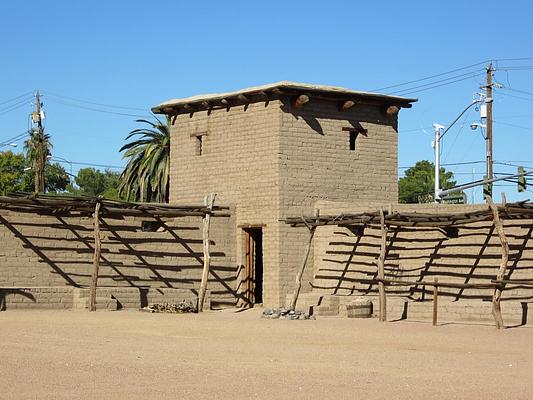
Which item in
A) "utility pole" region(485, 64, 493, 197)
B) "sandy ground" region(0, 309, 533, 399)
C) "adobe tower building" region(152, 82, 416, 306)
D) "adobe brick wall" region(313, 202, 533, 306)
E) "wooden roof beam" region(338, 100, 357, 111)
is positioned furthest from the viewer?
"utility pole" region(485, 64, 493, 197)

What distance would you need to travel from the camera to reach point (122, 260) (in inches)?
1068

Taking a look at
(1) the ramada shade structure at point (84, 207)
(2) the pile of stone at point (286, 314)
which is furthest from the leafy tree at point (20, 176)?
(2) the pile of stone at point (286, 314)

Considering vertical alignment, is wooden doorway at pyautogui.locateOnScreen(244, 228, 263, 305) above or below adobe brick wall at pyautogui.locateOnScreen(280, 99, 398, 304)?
below

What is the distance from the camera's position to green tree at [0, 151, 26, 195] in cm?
6272

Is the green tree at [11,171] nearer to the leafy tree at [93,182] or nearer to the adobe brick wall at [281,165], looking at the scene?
the leafy tree at [93,182]

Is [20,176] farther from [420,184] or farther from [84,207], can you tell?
[84,207]

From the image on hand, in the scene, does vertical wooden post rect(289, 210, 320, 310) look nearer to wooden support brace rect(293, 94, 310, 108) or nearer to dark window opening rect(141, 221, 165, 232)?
wooden support brace rect(293, 94, 310, 108)

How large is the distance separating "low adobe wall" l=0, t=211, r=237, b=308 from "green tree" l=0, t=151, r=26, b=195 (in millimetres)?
35311

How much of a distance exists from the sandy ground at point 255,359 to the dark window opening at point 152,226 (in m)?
5.13

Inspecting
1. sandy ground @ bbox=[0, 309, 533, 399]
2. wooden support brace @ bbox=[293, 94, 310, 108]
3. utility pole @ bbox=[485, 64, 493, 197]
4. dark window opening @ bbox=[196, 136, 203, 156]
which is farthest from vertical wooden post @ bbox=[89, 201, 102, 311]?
utility pole @ bbox=[485, 64, 493, 197]

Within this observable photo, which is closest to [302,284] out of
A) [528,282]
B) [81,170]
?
[528,282]

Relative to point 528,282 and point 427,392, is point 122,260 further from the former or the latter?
point 427,392

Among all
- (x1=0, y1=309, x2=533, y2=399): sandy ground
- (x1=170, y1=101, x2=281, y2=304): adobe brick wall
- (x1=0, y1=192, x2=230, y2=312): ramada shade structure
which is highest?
(x1=170, y1=101, x2=281, y2=304): adobe brick wall

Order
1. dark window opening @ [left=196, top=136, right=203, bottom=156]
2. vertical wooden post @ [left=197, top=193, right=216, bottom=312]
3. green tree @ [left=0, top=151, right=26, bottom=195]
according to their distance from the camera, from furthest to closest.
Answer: green tree @ [left=0, top=151, right=26, bottom=195] → dark window opening @ [left=196, top=136, right=203, bottom=156] → vertical wooden post @ [left=197, top=193, right=216, bottom=312]
